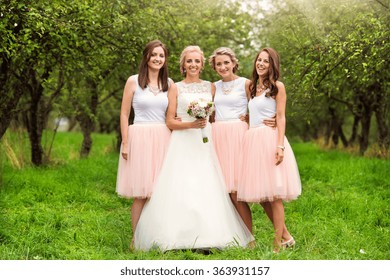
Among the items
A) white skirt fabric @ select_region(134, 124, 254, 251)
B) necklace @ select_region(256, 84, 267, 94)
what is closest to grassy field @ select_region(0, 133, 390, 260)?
white skirt fabric @ select_region(134, 124, 254, 251)

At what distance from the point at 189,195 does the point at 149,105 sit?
123cm

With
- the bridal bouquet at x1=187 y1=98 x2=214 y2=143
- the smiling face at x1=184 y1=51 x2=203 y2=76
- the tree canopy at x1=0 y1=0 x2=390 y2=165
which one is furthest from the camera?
the tree canopy at x1=0 y1=0 x2=390 y2=165

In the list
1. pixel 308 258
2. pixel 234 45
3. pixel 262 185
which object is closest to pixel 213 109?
pixel 262 185

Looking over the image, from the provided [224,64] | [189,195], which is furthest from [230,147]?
[224,64]

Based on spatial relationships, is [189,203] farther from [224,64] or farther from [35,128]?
[35,128]

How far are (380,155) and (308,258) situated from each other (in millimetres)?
10008

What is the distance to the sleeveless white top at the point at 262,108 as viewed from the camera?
6391mm

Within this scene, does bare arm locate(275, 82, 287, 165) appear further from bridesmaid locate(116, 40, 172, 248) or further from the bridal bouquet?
bridesmaid locate(116, 40, 172, 248)

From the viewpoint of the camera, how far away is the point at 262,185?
629 cm

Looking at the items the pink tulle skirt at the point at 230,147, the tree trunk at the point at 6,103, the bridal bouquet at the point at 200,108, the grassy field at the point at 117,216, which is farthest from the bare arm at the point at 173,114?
the tree trunk at the point at 6,103

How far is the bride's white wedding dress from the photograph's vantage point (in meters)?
6.25

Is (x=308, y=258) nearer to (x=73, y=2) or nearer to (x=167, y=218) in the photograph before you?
(x=167, y=218)

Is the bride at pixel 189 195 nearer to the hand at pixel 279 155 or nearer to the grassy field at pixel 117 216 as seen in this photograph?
the grassy field at pixel 117 216

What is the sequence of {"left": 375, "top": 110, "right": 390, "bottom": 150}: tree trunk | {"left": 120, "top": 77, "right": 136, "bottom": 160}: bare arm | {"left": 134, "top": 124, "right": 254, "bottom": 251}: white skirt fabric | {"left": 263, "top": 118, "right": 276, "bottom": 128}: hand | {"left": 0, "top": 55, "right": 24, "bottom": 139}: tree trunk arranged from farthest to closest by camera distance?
{"left": 375, "top": 110, "right": 390, "bottom": 150}: tree trunk, {"left": 0, "top": 55, "right": 24, "bottom": 139}: tree trunk, {"left": 120, "top": 77, "right": 136, "bottom": 160}: bare arm, {"left": 263, "top": 118, "right": 276, "bottom": 128}: hand, {"left": 134, "top": 124, "right": 254, "bottom": 251}: white skirt fabric
